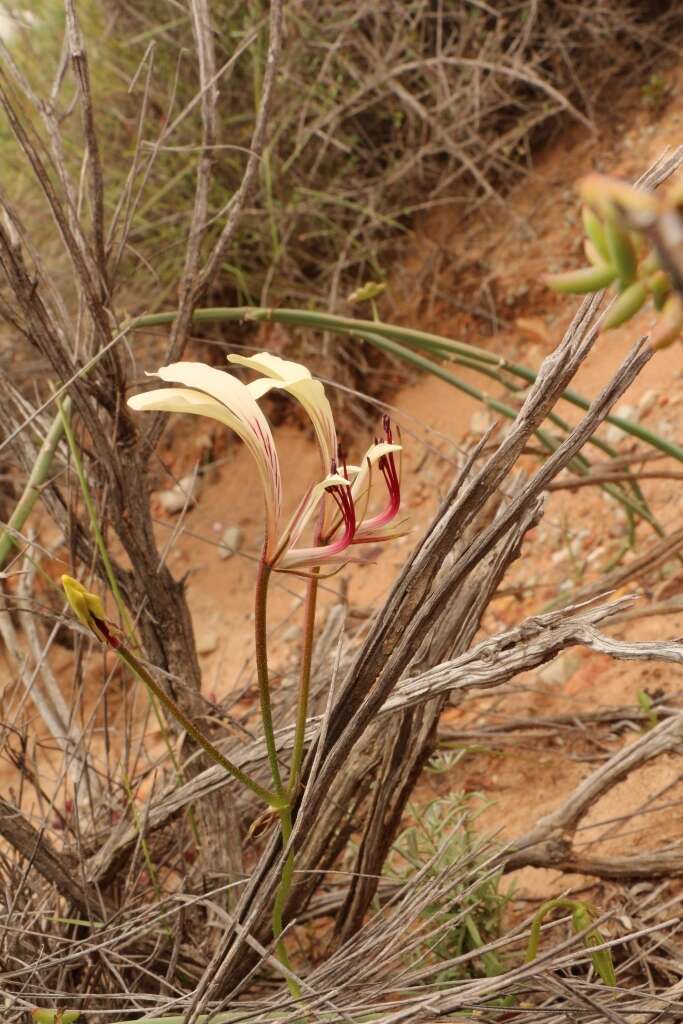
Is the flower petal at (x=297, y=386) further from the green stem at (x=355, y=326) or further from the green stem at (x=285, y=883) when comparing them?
the green stem at (x=355, y=326)

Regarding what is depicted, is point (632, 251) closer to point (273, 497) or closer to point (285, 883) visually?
point (273, 497)

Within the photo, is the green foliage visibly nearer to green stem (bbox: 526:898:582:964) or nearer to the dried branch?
green stem (bbox: 526:898:582:964)

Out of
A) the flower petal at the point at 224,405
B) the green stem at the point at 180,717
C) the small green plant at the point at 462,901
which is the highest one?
the flower petal at the point at 224,405

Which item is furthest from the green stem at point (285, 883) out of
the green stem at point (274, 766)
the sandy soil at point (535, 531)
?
the sandy soil at point (535, 531)

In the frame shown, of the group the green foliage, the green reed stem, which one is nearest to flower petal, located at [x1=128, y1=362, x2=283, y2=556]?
the green foliage

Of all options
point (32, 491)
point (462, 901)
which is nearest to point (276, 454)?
point (32, 491)

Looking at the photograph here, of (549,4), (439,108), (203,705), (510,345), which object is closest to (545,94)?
(549,4)

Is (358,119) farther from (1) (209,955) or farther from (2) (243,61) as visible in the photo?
(1) (209,955)

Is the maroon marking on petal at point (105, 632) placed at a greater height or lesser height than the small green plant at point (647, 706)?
greater
